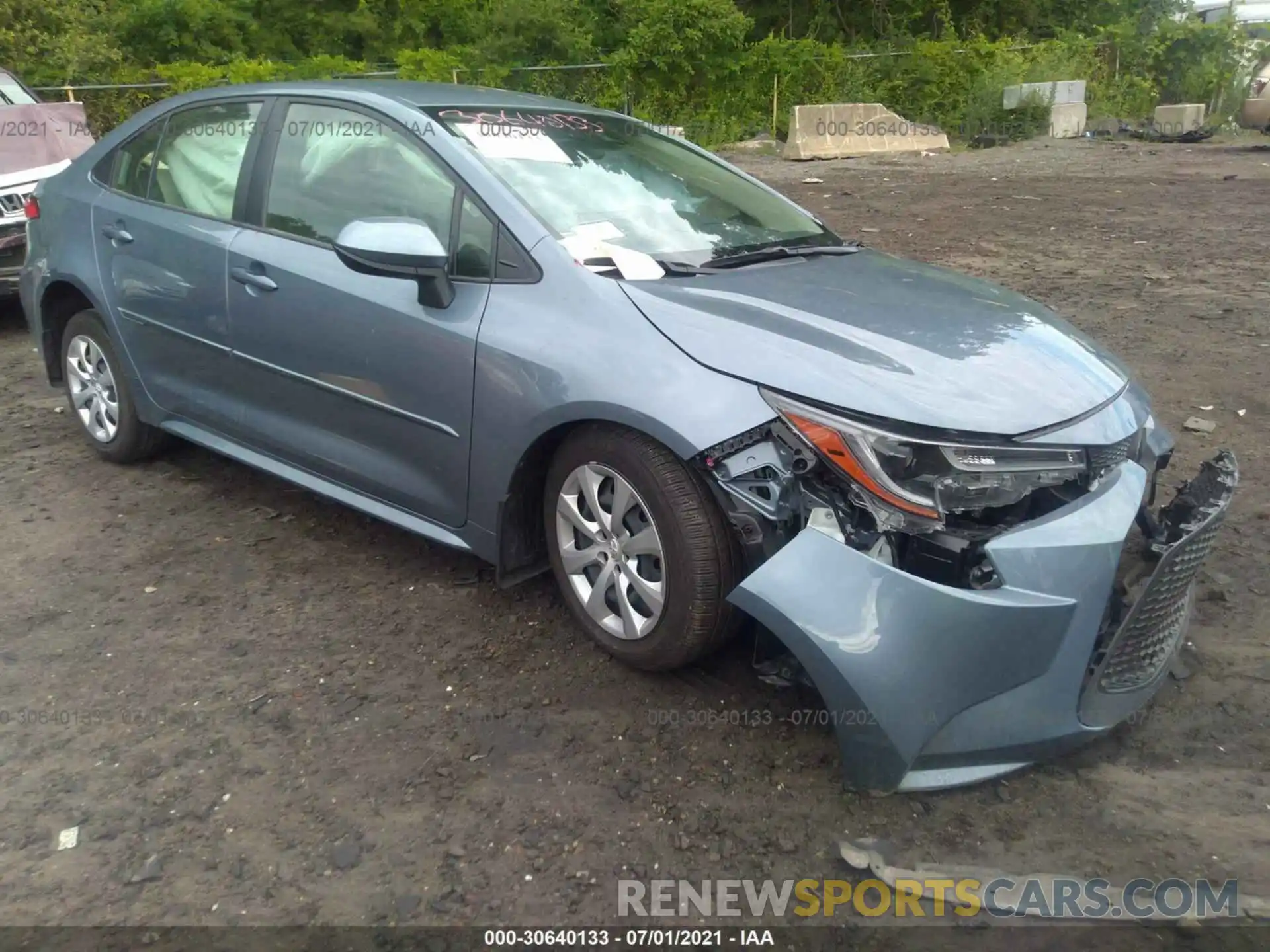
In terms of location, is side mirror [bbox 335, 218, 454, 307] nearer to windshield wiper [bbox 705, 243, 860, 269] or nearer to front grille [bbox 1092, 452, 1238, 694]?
windshield wiper [bbox 705, 243, 860, 269]

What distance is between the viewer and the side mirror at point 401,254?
123 inches

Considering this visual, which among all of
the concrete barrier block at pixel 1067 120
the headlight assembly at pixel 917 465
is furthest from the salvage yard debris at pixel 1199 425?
the concrete barrier block at pixel 1067 120

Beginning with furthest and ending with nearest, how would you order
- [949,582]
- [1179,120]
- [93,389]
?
[1179,120] < [93,389] < [949,582]

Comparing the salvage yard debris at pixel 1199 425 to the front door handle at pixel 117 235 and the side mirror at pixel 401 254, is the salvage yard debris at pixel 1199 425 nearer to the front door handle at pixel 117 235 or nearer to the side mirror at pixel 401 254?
the side mirror at pixel 401 254

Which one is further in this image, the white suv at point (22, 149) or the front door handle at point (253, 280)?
the white suv at point (22, 149)

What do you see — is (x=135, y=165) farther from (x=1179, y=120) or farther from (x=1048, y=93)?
(x=1048, y=93)

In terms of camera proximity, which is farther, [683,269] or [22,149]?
[22,149]

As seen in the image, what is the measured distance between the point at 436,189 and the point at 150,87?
2149 centimetres

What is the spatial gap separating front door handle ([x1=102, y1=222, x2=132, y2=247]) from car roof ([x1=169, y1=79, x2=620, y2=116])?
0.60m

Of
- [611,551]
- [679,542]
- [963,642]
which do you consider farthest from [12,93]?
[963,642]

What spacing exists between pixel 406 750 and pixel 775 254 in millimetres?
1953

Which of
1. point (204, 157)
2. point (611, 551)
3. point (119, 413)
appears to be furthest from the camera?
point (119, 413)

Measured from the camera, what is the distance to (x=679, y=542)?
9.25 feet

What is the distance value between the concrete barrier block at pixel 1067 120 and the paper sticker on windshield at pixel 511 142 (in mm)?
17417
